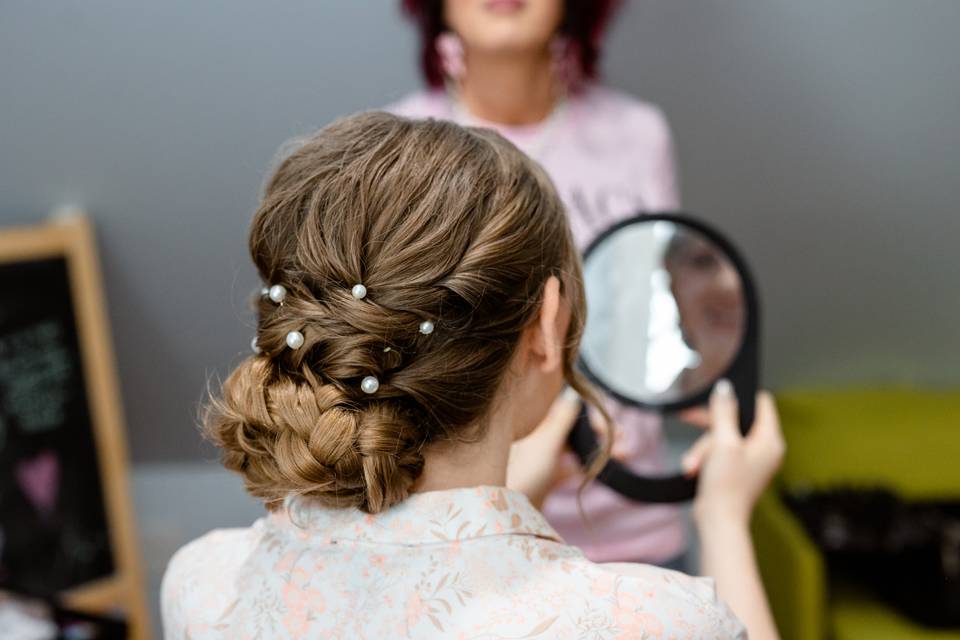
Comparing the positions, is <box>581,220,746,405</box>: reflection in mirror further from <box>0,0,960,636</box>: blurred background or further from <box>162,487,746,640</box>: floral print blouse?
<box>0,0,960,636</box>: blurred background

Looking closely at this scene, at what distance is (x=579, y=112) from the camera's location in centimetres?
134

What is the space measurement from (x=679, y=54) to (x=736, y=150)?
0.68 feet

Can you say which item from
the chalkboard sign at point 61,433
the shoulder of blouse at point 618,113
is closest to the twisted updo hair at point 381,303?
the shoulder of blouse at point 618,113

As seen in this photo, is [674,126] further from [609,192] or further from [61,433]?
[61,433]

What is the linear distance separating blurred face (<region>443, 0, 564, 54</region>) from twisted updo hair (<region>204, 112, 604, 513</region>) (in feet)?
1.73

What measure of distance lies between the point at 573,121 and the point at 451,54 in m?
0.19

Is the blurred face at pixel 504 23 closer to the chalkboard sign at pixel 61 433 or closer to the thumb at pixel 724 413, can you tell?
the thumb at pixel 724 413

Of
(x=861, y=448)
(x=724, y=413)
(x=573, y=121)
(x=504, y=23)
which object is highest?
(x=504, y=23)

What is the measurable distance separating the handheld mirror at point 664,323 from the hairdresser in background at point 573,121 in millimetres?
125

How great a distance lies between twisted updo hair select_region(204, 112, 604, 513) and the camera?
66cm

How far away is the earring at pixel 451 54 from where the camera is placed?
130 cm

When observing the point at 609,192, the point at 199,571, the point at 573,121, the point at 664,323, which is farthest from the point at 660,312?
the point at 199,571

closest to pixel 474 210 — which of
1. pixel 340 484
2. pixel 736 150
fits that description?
pixel 340 484

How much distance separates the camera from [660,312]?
111cm
